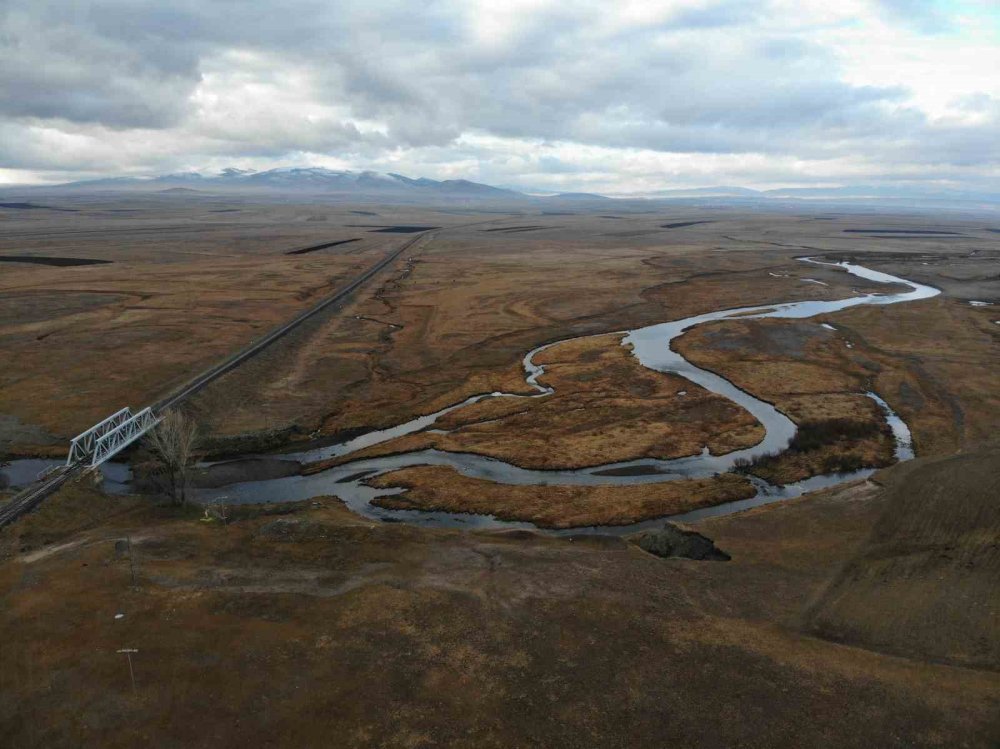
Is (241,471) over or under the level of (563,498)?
under

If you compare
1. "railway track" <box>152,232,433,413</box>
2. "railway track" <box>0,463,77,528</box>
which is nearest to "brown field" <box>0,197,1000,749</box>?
"railway track" <box>0,463,77,528</box>

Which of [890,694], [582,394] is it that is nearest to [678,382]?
[582,394]

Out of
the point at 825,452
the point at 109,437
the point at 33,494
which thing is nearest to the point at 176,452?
the point at 33,494

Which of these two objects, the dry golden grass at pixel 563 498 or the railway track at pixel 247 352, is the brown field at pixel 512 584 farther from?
the railway track at pixel 247 352

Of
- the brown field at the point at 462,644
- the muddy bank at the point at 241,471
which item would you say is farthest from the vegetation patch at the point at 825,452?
the muddy bank at the point at 241,471

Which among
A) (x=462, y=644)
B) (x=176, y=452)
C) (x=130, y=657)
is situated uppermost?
(x=176, y=452)

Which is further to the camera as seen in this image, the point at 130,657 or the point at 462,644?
the point at 462,644

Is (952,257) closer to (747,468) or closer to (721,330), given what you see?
(721,330)

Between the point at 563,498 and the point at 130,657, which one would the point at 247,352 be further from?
the point at 130,657

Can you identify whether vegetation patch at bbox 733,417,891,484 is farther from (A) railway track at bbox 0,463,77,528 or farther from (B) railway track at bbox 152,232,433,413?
(B) railway track at bbox 152,232,433,413
